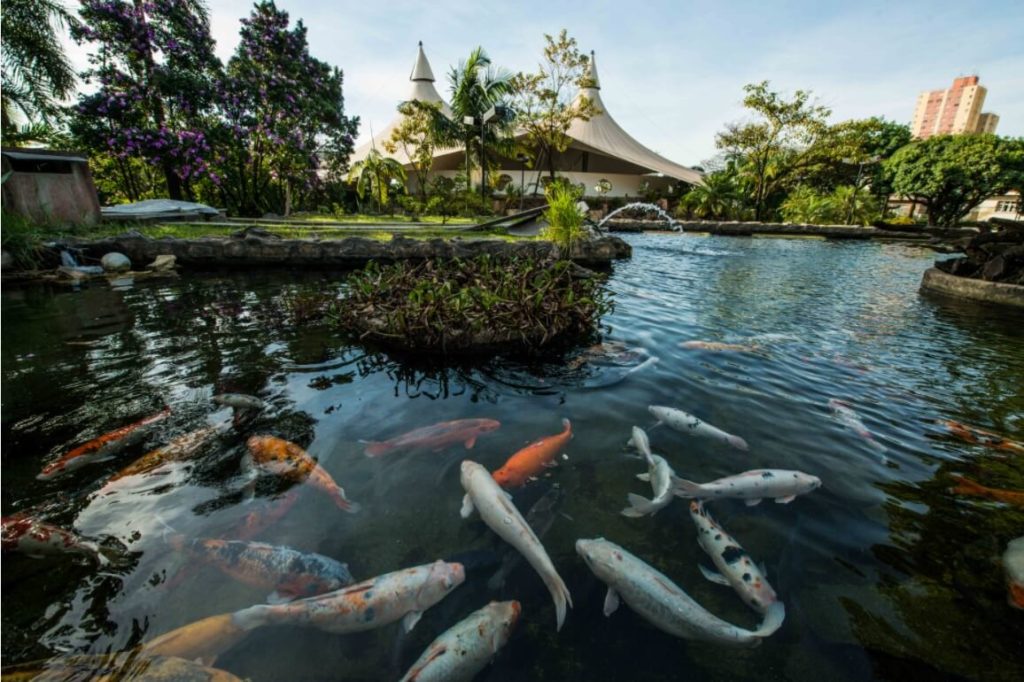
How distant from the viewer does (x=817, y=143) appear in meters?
34.1

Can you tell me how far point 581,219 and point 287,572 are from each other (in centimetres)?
1131

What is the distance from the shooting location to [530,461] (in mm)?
3301

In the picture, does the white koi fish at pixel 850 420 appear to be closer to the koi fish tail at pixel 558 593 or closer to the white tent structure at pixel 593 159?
the koi fish tail at pixel 558 593

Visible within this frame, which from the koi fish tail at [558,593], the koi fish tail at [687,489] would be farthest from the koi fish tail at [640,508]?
the koi fish tail at [558,593]

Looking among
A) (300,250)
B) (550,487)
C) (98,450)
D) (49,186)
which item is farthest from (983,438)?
(49,186)

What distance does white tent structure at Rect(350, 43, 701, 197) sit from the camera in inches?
1703

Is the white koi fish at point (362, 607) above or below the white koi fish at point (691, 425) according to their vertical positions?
below

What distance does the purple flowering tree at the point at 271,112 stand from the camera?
1862cm

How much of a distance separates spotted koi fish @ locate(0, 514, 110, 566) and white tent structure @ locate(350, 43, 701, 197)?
4355 centimetres

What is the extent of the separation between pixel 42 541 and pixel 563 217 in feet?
36.5

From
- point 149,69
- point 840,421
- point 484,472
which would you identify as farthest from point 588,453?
point 149,69

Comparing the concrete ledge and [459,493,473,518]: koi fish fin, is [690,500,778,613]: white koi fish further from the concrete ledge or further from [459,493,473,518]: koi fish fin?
the concrete ledge

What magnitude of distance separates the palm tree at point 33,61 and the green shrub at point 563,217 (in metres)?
17.6

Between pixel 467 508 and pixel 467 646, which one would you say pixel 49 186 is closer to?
pixel 467 508
